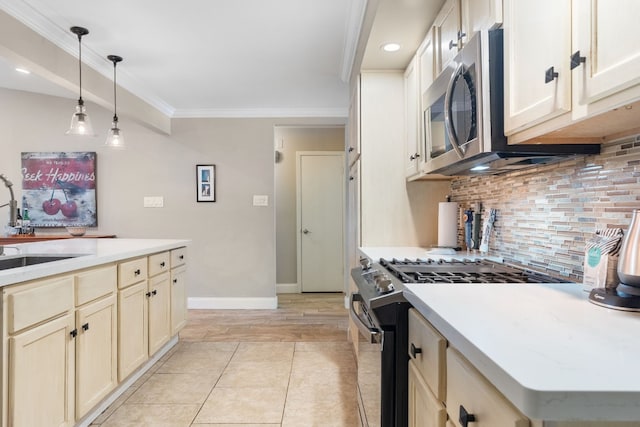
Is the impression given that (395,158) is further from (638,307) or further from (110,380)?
(110,380)

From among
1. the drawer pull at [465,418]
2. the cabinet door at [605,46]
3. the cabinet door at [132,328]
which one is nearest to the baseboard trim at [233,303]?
the cabinet door at [132,328]

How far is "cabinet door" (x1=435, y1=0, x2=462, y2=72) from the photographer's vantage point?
159cm

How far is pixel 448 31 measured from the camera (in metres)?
1.70

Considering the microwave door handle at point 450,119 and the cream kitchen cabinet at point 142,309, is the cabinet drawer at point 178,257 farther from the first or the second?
the microwave door handle at point 450,119

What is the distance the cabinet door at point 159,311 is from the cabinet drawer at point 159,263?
4 centimetres

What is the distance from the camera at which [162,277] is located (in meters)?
2.77

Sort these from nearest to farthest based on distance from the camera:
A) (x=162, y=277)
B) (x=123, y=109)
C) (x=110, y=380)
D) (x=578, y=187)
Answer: (x=578, y=187), (x=110, y=380), (x=162, y=277), (x=123, y=109)

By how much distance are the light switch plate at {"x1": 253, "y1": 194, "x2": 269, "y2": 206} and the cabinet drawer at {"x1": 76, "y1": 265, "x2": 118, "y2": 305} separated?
7.66 feet

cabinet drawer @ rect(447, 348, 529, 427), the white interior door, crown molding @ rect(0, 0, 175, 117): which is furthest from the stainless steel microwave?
the white interior door

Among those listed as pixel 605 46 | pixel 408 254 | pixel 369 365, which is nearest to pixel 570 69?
pixel 605 46

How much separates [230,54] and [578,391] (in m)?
3.00

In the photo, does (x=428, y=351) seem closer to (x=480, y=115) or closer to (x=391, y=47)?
(x=480, y=115)

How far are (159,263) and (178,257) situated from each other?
37 centimetres

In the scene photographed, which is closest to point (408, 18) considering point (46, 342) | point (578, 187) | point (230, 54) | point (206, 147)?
point (578, 187)
